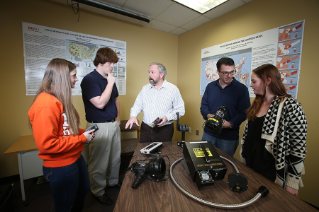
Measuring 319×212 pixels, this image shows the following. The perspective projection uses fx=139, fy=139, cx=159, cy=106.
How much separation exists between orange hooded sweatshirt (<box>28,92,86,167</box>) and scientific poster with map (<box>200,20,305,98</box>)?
7.85 feet

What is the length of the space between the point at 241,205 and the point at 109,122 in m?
1.44

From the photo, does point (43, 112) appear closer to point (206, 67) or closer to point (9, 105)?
point (9, 105)

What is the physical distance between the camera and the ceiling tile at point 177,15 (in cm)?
226

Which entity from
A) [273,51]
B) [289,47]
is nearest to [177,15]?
[273,51]

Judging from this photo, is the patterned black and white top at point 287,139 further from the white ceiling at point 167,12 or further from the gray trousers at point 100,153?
the white ceiling at point 167,12

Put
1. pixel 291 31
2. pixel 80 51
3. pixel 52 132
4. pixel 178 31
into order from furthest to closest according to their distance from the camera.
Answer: pixel 178 31 < pixel 80 51 < pixel 291 31 < pixel 52 132

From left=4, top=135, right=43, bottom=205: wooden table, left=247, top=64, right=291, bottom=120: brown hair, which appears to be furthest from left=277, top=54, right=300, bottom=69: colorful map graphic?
left=4, top=135, right=43, bottom=205: wooden table

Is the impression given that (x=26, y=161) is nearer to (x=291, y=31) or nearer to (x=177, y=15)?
(x=177, y=15)

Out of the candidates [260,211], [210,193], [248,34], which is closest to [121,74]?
[248,34]

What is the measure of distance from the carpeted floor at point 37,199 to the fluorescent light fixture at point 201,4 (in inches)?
115

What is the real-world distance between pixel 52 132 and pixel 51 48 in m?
1.91

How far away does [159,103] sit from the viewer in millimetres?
1784

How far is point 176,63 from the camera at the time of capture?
3506 mm

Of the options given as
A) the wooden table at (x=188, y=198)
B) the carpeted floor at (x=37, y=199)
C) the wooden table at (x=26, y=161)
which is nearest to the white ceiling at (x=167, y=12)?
the wooden table at (x=26, y=161)
